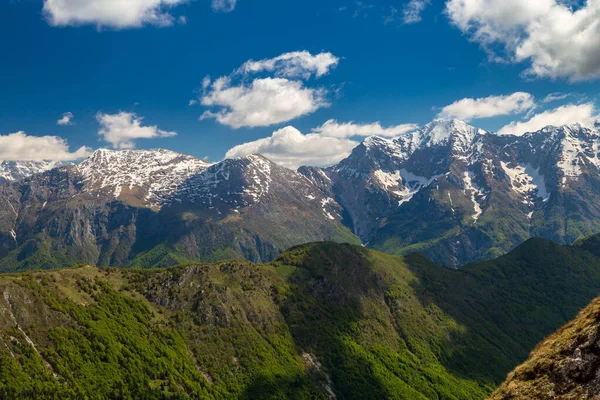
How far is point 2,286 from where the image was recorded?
19662 cm

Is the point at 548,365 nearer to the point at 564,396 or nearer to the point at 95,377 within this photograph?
the point at 564,396

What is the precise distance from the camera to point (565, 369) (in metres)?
38.6

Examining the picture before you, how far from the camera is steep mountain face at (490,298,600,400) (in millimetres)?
36600

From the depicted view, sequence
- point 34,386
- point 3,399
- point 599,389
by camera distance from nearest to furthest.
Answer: point 599,389 < point 3,399 < point 34,386

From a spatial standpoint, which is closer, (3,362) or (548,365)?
(548,365)

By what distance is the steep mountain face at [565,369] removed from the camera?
36600 millimetres

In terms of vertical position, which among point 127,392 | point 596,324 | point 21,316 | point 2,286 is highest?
point 2,286

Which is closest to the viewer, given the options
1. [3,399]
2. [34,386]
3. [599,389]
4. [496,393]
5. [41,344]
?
[599,389]

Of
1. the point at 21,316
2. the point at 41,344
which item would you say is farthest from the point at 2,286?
the point at 41,344

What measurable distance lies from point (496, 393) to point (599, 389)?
11.2m

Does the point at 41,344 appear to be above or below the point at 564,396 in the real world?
above

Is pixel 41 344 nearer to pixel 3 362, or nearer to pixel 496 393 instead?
pixel 3 362

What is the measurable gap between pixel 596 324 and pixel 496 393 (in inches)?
483

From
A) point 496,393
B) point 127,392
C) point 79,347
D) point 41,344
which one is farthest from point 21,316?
point 496,393
